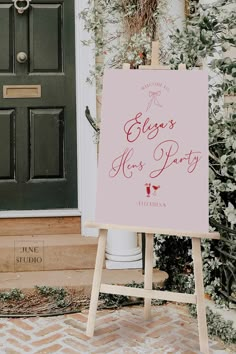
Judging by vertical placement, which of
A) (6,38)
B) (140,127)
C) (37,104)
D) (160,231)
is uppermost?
(6,38)

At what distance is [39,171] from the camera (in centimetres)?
432

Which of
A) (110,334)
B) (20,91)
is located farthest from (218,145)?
(20,91)

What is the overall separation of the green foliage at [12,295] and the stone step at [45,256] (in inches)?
15.5

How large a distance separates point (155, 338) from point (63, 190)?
5.45ft

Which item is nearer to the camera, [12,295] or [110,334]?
[110,334]

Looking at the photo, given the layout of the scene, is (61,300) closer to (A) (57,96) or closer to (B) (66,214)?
(B) (66,214)

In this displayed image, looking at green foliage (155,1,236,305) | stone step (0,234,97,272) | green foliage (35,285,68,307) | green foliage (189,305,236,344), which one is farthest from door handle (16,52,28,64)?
green foliage (189,305,236,344)

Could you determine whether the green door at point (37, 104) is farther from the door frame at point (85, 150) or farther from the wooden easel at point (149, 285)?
the wooden easel at point (149, 285)

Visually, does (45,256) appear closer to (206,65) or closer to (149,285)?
(149,285)

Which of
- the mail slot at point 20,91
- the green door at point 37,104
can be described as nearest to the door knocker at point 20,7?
the green door at point 37,104

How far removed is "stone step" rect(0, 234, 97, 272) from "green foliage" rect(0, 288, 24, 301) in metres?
0.39

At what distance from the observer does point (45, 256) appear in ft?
13.1

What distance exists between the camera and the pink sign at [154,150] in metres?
2.89

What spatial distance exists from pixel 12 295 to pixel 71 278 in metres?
0.44
